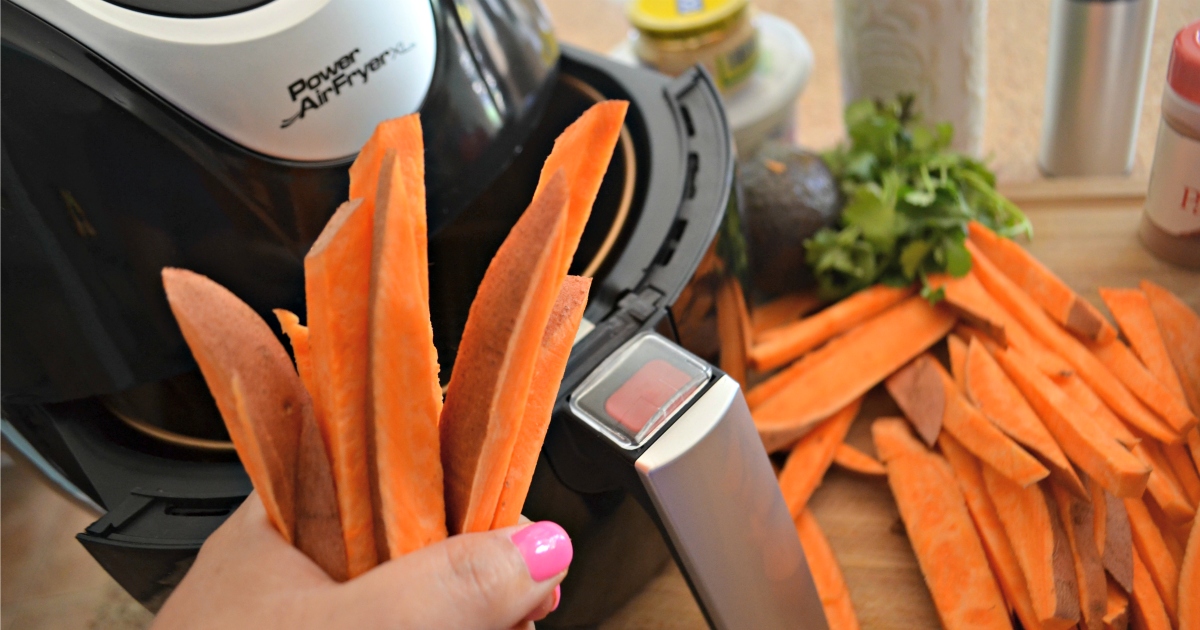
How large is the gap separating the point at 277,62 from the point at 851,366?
2.13 feet

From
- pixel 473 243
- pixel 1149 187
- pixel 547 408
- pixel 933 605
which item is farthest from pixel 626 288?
pixel 1149 187

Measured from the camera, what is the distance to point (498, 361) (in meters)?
0.44

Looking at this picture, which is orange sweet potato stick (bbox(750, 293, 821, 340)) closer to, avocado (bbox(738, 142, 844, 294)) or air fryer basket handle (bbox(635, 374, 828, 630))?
avocado (bbox(738, 142, 844, 294))

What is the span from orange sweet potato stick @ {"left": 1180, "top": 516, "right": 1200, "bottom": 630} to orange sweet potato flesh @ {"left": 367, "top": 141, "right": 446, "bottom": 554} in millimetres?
604

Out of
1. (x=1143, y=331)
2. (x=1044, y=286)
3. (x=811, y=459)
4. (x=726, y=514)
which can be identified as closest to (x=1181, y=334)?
(x=1143, y=331)

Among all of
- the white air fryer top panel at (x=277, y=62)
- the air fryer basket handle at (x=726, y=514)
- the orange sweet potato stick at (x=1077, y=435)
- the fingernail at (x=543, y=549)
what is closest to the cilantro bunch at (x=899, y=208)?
the orange sweet potato stick at (x=1077, y=435)

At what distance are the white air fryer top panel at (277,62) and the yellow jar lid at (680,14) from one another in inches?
21.9

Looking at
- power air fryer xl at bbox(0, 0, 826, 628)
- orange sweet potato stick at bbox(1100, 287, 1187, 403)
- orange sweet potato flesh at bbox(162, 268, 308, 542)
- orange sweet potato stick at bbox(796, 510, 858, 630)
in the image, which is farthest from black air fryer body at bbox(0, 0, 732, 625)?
orange sweet potato stick at bbox(1100, 287, 1187, 403)

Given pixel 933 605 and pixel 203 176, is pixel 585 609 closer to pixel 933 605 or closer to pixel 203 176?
pixel 933 605

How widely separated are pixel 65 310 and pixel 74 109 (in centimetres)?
15

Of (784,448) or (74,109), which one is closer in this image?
(74,109)

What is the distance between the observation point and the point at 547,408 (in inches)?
20.2

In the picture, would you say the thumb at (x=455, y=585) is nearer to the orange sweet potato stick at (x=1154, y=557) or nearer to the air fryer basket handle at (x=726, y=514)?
the air fryer basket handle at (x=726, y=514)

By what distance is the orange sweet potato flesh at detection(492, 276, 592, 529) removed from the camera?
19.8 inches
